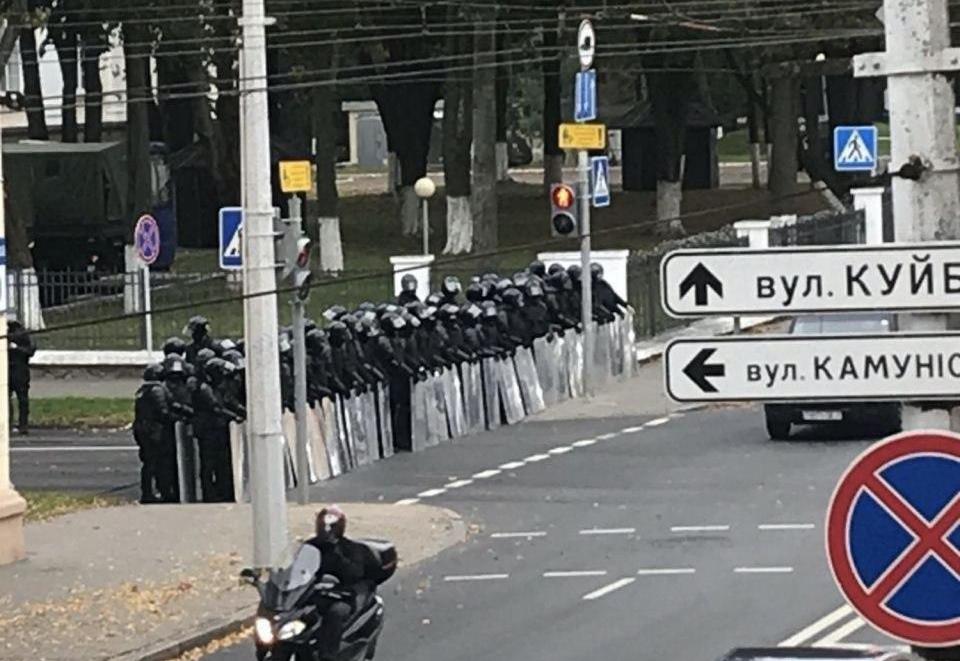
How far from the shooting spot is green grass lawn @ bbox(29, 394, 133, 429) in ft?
109

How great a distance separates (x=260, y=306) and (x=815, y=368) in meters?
12.4

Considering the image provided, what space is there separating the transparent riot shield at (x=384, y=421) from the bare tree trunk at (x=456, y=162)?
86.3 ft

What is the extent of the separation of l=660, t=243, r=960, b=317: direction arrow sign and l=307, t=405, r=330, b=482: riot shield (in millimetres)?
18493

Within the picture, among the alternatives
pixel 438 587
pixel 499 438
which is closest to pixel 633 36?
pixel 499 438

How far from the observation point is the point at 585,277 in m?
32.2

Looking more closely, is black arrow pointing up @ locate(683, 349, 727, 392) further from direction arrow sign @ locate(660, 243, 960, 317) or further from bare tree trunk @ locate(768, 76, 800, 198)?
bare tree trunk @ locate(768, 76, 800, 198)

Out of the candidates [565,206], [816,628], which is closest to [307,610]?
[816,628]

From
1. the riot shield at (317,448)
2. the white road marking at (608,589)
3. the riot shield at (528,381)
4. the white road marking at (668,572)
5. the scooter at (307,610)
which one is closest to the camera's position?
the scooter at (307,610)

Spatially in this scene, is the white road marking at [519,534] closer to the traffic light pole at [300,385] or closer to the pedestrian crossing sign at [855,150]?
the traffic light pole at [300,385]

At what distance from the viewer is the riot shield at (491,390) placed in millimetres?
30403

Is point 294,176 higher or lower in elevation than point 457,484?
higher

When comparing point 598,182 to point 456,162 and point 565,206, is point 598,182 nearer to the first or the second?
point 565,206

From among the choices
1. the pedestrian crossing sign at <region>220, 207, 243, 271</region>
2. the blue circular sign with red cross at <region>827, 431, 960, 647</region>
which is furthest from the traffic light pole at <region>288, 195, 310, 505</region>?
the blue circular sign with red cross at <region>827, 431, 960, 647</region>

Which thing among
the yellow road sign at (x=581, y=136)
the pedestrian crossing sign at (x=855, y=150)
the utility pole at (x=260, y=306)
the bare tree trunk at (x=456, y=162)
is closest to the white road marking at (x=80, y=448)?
the yellow road sign at (x=581, y=136)
